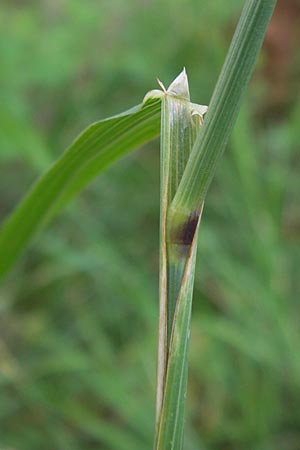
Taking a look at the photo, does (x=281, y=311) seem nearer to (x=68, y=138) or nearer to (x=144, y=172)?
(x=144, y=172)

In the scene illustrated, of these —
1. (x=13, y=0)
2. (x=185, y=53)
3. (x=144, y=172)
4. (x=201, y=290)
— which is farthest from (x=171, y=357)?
(x=13, y=0)

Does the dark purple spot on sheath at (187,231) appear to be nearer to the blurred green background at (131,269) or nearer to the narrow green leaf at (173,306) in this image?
the narrow green leaf at (173,306)

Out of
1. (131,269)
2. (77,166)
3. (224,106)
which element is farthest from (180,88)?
(131,269)

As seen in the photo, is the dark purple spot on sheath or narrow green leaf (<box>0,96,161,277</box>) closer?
the dark purple spot on sheath

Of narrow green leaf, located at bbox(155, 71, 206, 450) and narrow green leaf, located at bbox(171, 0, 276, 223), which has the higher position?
narrow green leaf, located at bbox(171, 0, 276, 223)

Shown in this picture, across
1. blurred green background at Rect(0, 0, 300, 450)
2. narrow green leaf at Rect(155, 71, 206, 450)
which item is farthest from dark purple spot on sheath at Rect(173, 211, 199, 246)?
blurred green background at Rect(0, 0, 300, 450)

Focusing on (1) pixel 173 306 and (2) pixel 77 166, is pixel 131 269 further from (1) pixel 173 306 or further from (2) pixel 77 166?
(1) pixel 173 306

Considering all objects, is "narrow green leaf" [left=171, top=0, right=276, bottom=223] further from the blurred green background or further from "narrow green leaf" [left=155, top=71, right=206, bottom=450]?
the blurred green background
